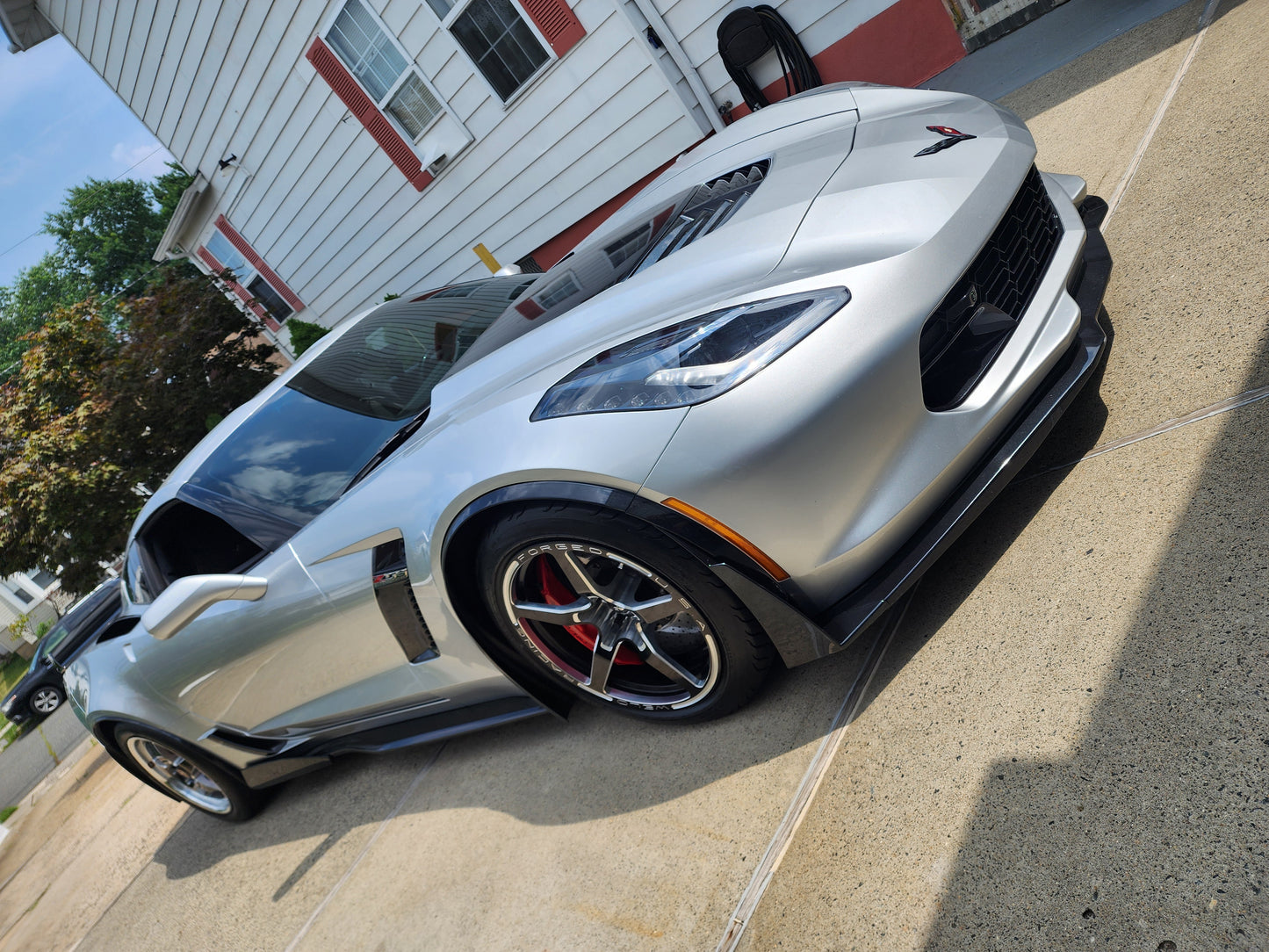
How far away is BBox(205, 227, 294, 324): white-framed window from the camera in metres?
13.7

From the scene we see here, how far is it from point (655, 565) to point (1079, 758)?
977mm

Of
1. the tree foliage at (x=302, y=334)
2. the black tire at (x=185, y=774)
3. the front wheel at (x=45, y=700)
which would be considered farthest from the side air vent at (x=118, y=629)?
the front wheel at (x=45, y=700)

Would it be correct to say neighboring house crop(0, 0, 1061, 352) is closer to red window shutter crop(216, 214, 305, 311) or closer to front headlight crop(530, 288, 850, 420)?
red window shutter crop(216, 214, 305, 311)

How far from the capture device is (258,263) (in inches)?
529

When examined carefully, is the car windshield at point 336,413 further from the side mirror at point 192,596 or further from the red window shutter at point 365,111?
the red window shutter at point 365,111

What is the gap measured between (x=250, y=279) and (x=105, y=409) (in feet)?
19.2

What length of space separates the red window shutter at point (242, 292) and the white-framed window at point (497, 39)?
471cm

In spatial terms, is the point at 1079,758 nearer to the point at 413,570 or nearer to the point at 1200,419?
the point at 1200,419

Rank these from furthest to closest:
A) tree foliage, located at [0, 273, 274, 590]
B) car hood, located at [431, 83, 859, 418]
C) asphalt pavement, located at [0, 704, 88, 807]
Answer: tree foliage, located at [0, 273, 274, 590]
asphalt pavement, located at [0, 704, 88, 807]
car hood, located at [431, 83, 859, 418]

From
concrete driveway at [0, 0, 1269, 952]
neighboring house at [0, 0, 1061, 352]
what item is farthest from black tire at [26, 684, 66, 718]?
concrete driveway at [0, 0, 1269, 952]

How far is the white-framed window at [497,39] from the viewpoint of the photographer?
320 inches

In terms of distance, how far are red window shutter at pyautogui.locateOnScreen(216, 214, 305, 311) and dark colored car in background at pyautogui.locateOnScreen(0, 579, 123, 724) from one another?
550 centimetres

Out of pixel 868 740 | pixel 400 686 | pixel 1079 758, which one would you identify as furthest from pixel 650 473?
pixel 400 686

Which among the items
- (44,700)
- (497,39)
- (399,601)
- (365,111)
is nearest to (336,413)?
(399,601)
